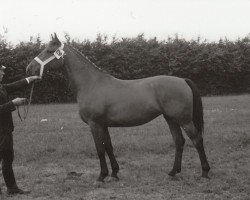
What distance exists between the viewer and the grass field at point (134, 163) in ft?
23.1

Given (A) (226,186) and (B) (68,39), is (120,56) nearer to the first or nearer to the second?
(B) (68,39)

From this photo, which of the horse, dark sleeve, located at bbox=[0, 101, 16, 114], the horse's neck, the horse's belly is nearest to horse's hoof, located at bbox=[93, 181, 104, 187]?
the horse

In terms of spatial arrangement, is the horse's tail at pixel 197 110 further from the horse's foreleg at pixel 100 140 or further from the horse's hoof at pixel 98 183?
the horse's hoof at pixel 98 183

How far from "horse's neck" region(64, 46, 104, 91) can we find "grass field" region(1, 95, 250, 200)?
6.02ft

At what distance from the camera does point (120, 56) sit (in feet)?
88.2

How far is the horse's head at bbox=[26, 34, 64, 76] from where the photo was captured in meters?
7.93

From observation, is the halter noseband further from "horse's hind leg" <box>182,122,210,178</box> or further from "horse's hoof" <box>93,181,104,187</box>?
"horse's hind leg" <box>182,122,210,178</box>

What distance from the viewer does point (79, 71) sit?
8055mm

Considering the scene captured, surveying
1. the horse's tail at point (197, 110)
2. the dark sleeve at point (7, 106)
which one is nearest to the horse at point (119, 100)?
the horse's tail at point (197, 110)

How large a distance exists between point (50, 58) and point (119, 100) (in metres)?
1.54

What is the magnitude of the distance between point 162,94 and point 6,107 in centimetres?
285

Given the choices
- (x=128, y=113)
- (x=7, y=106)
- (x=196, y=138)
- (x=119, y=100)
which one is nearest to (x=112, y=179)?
(x=128, y=113)

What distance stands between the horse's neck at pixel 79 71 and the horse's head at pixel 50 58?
147 millimetres

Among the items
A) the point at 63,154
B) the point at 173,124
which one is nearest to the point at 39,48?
the point at 63,154
